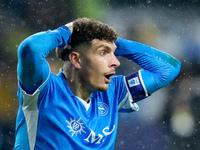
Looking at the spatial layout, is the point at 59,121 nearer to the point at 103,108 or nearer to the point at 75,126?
the point at 75,126

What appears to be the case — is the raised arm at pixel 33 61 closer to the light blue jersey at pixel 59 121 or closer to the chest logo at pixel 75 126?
the light blue jersey at pixel 59 121

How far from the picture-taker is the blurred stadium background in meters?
4.31

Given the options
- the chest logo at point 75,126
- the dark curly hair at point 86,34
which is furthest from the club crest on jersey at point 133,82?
the chest logo at point 75,126

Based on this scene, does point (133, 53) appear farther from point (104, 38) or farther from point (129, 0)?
point (129, 0)

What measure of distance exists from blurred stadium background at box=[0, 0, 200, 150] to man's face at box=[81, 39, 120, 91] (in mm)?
2379

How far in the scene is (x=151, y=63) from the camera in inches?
85.2

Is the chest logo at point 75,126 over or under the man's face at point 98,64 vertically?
under

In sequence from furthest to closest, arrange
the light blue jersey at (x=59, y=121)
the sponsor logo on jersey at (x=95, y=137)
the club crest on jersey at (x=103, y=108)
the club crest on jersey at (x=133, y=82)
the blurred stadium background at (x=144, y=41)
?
the blurred stadium background at (x=144, y=41)
the club crest on jersey at (x=133, y=82)
the club crest on jersey at (x=103, y=108)
the sponsor logo on jersey at (x=95, y=137)
the light blue jersey at (x=59, y=121)

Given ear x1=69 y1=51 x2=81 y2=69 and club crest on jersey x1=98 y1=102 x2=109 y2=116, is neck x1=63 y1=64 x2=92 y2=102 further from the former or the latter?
club crest on jersey x1=98 y1=102 x2=109 y2=116

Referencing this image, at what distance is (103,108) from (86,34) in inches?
18.5

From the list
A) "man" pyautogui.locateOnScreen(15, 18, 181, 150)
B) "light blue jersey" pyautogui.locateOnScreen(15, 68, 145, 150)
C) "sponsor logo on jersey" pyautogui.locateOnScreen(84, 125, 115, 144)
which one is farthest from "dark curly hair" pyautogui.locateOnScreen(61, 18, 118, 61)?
"sponsor logo on jersey" pyautogui.locateOnScreen(84, 125, 115, 144)

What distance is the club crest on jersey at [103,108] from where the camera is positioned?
197cm

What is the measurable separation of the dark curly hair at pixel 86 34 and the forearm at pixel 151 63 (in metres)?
0.23

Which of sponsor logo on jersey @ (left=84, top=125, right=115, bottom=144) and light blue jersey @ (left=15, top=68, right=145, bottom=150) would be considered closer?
light blue jersey @ (left=15, top=68, right=145, bottom=150)
